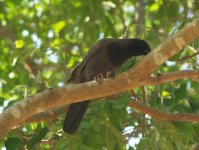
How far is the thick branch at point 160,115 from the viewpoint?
15.1ft

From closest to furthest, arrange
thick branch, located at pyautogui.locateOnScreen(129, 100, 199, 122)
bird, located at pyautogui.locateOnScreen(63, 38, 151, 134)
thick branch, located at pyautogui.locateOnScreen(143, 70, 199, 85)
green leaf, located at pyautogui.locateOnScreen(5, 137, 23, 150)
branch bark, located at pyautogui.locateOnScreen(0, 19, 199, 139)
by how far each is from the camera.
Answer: branch bark, located at pyautogui.locateOnScreen(0, 19, 199, 139) < thick branch, located at pyautogui.locateOnScreen(143, 70, 199, 85) < green leaf, located at pyautogui.locateOnScreen(5, 137, 23, 150) < thick branch, located at pyautogui.locateOnScreen(129, 100, 199, 122) < bird, located at pyautogui.locateOnScreen(63, 38, 151, 134)

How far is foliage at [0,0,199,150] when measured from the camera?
462 centimetres

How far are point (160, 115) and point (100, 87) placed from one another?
0.87 m

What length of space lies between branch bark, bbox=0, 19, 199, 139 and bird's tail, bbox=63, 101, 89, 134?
62cm

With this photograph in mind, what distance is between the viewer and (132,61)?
5199 mm

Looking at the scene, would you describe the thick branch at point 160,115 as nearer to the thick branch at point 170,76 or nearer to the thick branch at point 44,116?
the thick branch at point 170,76

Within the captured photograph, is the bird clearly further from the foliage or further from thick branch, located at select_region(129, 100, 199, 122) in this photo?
thick branch, located at select_region(129, 100, 199, 122)

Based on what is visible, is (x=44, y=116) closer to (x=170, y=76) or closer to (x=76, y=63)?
(x=170, y=76)

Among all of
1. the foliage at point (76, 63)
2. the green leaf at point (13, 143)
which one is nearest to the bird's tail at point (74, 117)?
the foliage at point (76, 63)

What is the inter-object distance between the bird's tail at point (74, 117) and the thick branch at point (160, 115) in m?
0.56

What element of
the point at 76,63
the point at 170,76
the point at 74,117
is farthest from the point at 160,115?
the point at 76,63

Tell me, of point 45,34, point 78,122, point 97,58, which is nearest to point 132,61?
point 97,58

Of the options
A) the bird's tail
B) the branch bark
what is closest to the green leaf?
the bird's tail

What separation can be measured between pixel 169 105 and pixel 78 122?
105 centimetres
